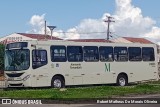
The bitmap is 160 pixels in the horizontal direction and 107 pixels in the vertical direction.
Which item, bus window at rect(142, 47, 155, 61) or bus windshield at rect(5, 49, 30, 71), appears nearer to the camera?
bus windshield at rect(5, 49, 30, 71)

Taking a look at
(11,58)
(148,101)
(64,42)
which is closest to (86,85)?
(64,42)

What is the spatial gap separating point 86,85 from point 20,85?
5031 mm

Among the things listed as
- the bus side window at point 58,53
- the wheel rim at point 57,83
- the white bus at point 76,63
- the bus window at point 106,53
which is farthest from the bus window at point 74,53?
the bus window at point 106,53

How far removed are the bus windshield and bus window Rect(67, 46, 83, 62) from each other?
3022 millimetres

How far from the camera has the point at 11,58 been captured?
26.5 m

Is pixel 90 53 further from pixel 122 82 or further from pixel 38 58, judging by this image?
pixel 38 58

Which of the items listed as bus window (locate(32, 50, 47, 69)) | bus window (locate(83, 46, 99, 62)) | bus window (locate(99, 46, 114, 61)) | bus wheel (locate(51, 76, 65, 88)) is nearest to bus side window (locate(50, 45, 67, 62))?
bus window (locate(32, 50, 47, 69))

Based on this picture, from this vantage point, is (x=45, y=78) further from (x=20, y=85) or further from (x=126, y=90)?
(x=126, y=90)

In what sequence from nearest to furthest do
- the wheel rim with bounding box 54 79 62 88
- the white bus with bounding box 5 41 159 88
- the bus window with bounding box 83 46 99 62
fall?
1. the white bus with bounding box 5 41 159 88
2. the wheel rim with bounding box 54 79 62 88
3. the bus window with bounding box 83 46 99 62

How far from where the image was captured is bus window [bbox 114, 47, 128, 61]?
99.7ft

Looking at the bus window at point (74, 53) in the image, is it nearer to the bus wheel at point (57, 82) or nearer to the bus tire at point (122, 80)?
the bus wheel at point (57, 82)

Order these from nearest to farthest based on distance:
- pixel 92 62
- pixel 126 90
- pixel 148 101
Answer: pixel 148 101 < pixel 126 90 < pixel 92 62

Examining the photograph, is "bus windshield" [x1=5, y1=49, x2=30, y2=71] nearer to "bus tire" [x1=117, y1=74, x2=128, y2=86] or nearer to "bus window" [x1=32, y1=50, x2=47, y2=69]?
A: "bus window" [x1=32, y1=50, x2=47, y2=69]

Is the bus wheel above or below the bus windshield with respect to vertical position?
below
